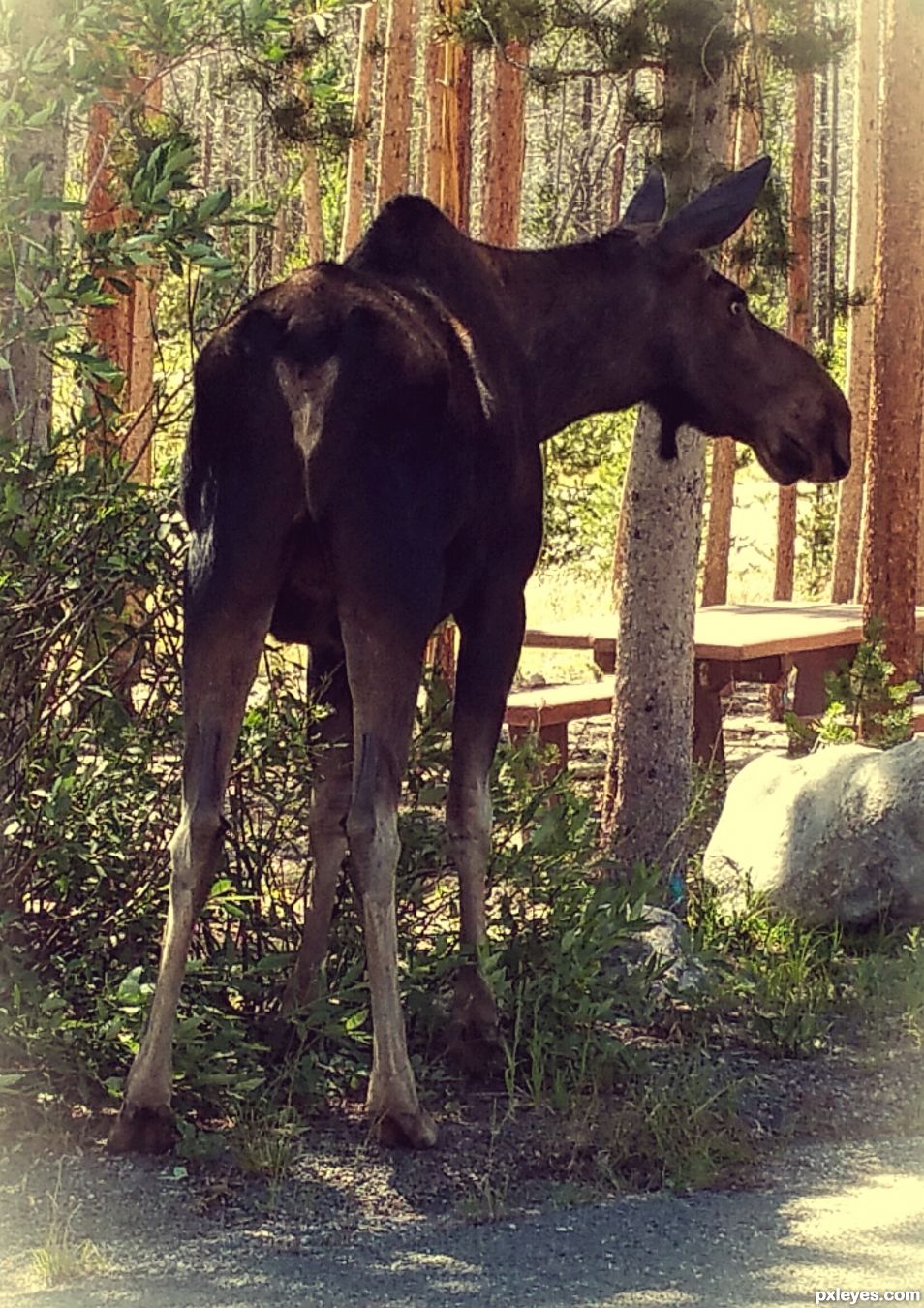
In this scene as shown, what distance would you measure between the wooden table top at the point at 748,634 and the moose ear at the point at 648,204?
4694 mm

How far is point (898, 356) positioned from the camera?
1161cm

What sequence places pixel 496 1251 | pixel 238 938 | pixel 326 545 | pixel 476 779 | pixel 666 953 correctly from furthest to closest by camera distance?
pixel 666 953
pixel 238 938
pixel 476 779
pixel 326 545
pixel 496 1251

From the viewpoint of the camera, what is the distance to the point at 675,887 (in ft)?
26.7

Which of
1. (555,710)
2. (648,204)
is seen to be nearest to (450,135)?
(555,710)

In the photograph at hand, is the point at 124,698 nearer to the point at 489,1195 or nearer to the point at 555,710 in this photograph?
the point at 489,1195

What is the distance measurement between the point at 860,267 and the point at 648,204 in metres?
12.3

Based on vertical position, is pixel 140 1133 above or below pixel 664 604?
below

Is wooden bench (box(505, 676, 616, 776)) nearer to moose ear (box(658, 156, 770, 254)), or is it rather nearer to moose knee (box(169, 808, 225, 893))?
moose ear (box(658, 156, 770, 254))

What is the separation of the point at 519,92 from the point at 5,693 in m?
10.7

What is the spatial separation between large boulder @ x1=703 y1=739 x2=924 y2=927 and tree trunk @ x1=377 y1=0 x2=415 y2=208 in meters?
8.81

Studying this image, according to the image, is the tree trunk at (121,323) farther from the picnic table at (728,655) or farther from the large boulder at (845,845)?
the large boulder at (845,845)

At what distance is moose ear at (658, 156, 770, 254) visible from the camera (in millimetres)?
6414

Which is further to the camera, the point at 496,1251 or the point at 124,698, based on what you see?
the point at 124,698

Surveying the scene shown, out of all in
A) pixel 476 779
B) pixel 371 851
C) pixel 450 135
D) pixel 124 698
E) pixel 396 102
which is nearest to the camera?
pixel 371 851
